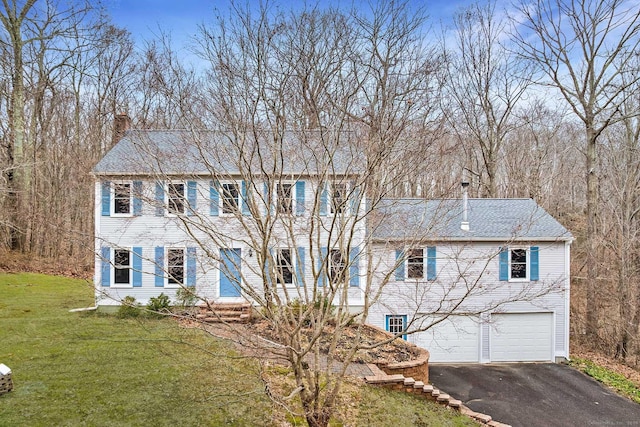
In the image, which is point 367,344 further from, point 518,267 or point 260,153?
point 518,267

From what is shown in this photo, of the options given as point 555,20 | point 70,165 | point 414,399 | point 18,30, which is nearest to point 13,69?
point 18,30

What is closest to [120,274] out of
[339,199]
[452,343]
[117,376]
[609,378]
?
[117,376]

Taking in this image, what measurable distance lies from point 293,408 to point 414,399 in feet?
9.09

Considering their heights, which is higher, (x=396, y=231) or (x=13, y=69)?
(x=13, y=69)

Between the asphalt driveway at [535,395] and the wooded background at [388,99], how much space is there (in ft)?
13.2

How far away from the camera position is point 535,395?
439 inches

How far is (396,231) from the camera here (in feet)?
30.4

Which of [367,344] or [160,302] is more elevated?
[160,302]

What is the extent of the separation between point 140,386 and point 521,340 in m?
11.8

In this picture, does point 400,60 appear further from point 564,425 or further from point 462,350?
point 462,350

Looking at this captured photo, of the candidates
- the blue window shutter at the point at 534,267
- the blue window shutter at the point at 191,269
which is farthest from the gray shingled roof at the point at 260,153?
the blue window shutter at the point at 534,267

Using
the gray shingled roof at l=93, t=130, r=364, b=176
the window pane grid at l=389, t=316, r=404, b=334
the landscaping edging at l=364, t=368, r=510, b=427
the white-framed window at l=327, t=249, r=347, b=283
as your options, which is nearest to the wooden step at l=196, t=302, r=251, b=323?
the window pane grid at l=389, t=316, r=404, b=334

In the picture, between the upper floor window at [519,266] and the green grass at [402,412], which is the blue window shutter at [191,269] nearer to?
the green grass at [402,412]

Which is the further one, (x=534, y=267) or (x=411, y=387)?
(x=534, y=267)
